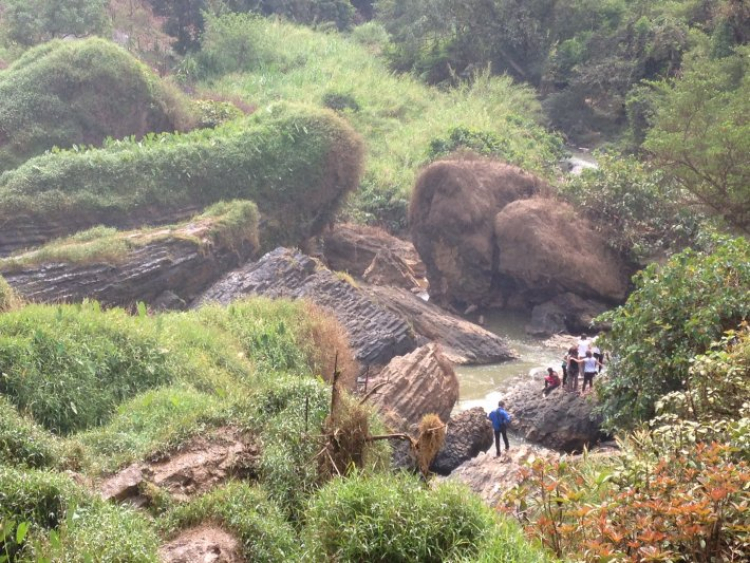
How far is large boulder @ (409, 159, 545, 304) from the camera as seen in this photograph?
24484 millimetres

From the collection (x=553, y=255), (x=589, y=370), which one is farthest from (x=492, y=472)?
(x=553, y=255)

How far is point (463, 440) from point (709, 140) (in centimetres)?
1094

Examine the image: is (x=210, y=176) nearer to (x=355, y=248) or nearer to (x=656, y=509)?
(x=355, y=248)

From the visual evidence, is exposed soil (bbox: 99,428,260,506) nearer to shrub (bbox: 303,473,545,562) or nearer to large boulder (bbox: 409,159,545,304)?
shrub (bbox: 303,473,545,562)

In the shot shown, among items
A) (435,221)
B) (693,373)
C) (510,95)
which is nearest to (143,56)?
(510,95)

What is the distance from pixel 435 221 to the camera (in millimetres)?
24812

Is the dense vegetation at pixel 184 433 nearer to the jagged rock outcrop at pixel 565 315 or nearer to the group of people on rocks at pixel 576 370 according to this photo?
the group of people on rocks at pixel 576 370

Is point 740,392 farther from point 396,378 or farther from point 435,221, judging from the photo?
point 435,221

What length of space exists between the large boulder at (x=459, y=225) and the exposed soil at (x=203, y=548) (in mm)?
17711

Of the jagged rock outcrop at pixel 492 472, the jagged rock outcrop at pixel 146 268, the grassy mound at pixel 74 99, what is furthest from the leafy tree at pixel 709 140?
the grassy mound at pixel 74 99

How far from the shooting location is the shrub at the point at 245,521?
7.43 metres

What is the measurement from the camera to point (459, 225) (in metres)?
24.5

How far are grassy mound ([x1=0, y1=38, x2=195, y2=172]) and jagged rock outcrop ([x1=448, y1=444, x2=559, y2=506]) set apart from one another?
17.1m

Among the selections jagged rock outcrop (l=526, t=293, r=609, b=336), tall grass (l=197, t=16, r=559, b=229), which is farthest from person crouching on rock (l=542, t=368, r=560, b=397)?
tall grass (l=197, t=16, r=559, b=229)
